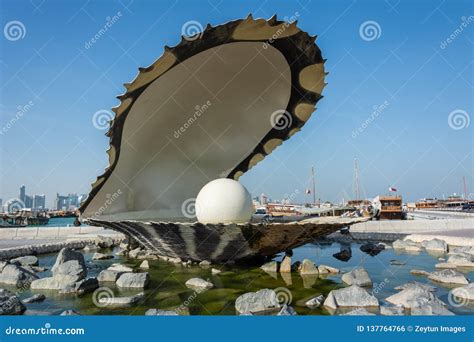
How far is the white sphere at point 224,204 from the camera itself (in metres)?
13.4

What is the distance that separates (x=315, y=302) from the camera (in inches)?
354

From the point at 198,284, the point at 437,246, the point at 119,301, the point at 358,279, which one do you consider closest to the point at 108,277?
the point at 119,301

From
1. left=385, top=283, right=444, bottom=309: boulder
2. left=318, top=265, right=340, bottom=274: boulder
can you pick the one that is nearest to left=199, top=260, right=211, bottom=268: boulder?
left=318, top=265, right=340, bottom=274: boulder

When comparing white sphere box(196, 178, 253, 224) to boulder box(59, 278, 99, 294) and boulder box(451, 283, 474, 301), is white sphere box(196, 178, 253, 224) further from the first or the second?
boulder box(451, 283, 474, 301)

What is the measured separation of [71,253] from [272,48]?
429 inches

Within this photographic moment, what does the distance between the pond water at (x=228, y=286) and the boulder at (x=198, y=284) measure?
205 millimetres

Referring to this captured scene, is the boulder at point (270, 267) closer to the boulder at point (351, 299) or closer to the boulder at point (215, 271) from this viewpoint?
the boulder at point (215, 271)

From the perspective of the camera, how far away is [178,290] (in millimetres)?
10586

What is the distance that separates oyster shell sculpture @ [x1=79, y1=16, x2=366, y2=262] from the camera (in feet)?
41.3

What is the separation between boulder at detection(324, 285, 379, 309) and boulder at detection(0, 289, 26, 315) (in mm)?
7102

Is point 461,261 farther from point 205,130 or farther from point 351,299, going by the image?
point 205,130

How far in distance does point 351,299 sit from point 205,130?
12.0 m

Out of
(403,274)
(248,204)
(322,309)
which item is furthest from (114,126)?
(403,274)

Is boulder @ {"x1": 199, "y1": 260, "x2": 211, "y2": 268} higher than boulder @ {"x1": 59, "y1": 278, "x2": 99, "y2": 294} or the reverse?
higher
